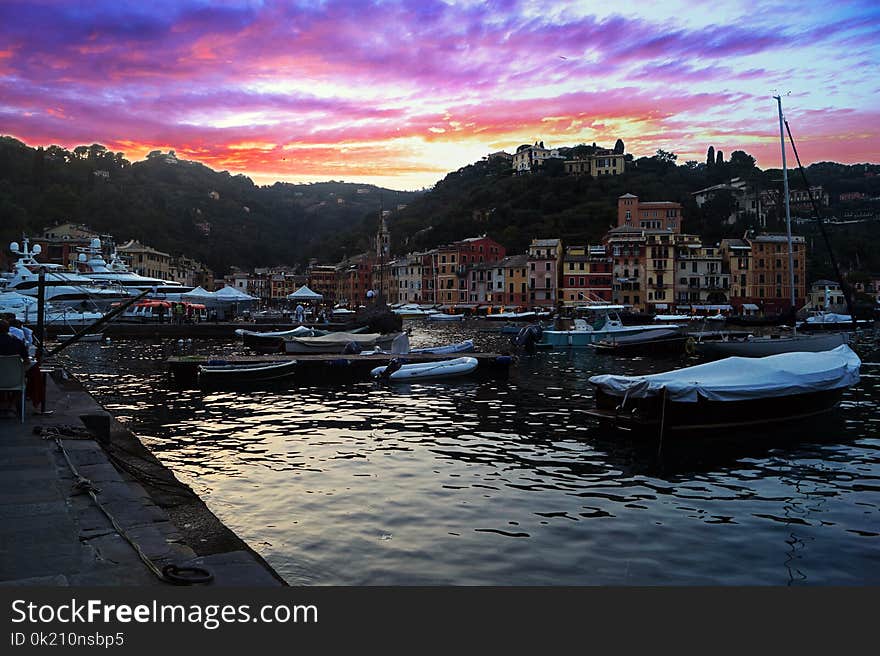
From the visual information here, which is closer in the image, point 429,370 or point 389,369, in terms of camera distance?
point 389,369

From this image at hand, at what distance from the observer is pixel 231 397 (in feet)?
81.9

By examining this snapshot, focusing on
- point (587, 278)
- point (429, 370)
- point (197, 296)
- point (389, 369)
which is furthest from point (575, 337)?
point (587, 278)

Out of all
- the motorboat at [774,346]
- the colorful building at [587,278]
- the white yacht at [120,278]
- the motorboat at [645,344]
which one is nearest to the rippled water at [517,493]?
the motorboat at [774,346]

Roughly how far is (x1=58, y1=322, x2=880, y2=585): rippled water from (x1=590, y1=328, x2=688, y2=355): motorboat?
22.5 m

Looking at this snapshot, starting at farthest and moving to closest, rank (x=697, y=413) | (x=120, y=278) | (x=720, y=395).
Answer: (x=120, y=278), (x=697, y=413), (x=720, y=395)

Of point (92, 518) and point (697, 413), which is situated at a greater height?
point (92, 518)

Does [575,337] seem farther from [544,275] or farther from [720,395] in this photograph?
[544,275]

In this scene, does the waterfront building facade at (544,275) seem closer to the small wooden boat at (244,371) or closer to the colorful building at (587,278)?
the colorful building at (587,278)

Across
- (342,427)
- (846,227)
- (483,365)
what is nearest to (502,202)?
(846,227)

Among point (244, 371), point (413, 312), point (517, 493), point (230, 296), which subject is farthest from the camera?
point (413, 312)

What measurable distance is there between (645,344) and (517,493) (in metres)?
35.8

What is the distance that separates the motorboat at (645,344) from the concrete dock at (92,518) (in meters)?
36.2

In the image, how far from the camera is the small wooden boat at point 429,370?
28688 millimetres

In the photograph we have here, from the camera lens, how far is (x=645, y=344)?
45.6 m
